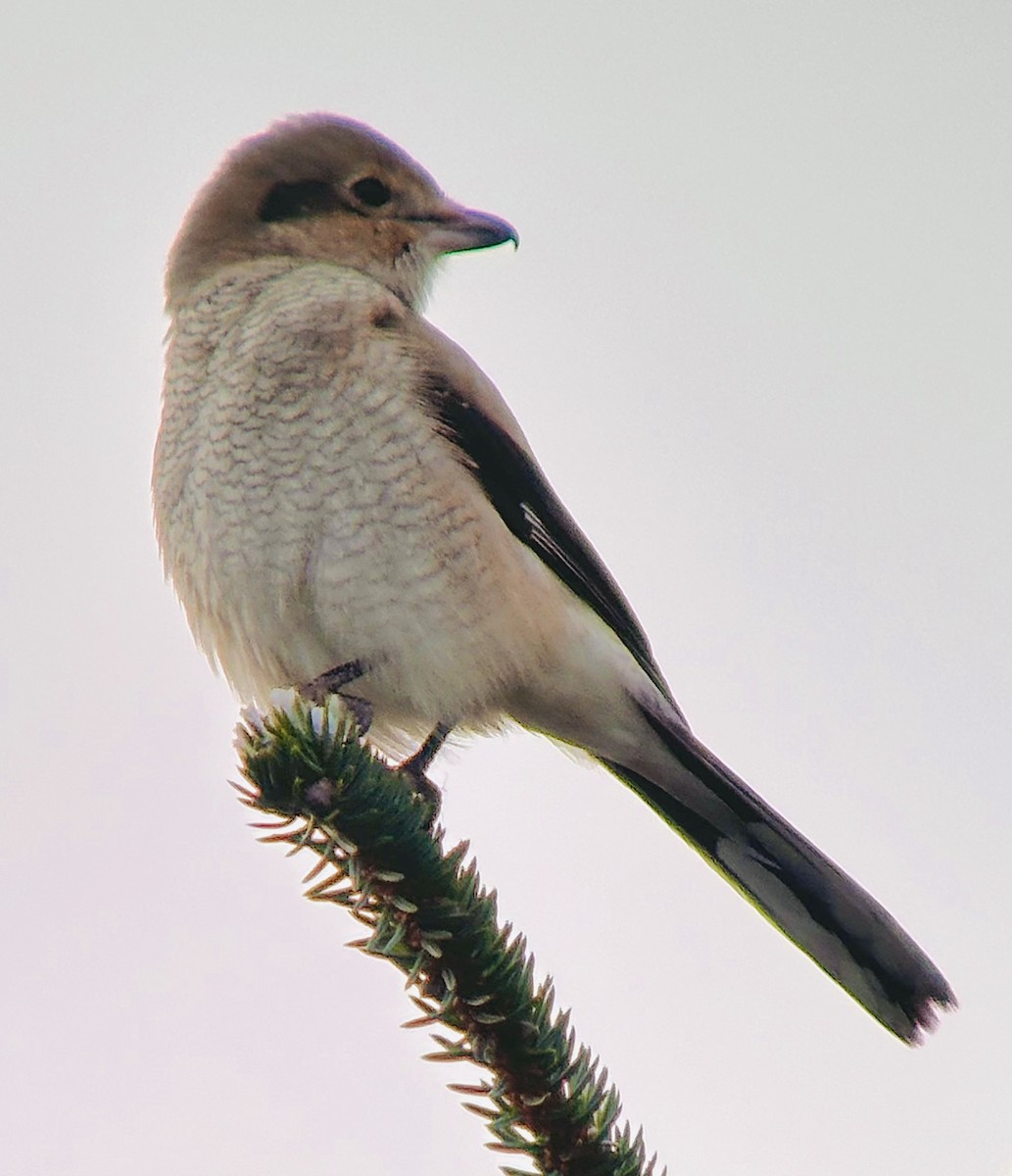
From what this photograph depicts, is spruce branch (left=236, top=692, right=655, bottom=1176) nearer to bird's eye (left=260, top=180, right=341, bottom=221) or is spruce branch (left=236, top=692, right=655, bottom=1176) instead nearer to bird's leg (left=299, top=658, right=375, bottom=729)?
bird's leg (left=299, top=658, right=375, bottom=729)

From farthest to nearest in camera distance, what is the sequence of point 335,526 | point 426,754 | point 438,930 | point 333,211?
point 333,211
point 426,754
point 335,526
point 438,930

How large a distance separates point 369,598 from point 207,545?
32cm

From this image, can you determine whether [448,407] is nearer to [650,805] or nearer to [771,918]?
[650,805]

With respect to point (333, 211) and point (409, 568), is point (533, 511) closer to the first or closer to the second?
point (409, 568)

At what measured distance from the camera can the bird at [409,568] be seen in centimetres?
249

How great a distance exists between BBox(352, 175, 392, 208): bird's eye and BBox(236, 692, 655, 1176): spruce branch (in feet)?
5.80

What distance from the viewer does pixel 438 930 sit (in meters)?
1.66

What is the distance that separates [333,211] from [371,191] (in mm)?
107

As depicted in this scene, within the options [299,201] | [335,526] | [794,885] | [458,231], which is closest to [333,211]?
[299,201]

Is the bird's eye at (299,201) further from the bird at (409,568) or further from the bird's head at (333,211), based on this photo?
the bird at (409,568)

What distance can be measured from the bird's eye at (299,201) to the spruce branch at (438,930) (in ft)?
5.65

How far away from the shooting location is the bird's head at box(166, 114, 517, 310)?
3.16 m

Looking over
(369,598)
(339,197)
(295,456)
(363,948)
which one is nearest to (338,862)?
(363,948)

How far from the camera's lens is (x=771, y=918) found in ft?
8.31
